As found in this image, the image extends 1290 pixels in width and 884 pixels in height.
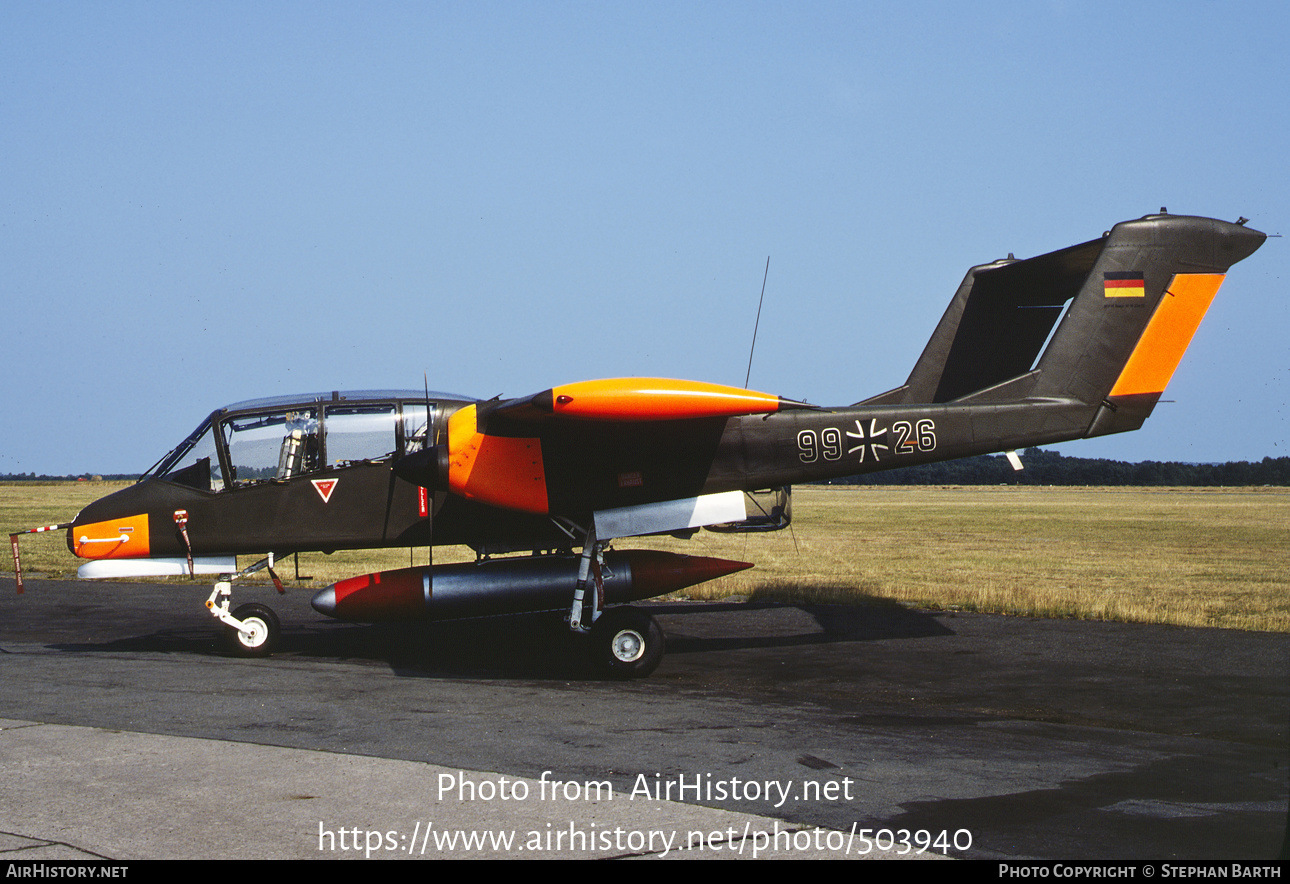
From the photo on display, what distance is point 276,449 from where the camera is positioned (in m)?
13.2

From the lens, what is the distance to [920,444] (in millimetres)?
12586

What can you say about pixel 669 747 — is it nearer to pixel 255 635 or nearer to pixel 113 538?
pixel 255 635

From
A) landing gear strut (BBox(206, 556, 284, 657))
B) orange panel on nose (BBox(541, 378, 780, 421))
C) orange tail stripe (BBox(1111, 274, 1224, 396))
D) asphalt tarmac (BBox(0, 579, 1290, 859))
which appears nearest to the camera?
asphalt tarmac (BBox(0, 579, 1290, 859))

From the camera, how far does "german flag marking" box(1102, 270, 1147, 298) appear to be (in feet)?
44.0

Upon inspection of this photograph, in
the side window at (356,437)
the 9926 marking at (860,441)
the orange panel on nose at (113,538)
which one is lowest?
the orange panel on nose at (113,538)

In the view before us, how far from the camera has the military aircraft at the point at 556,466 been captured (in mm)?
12141

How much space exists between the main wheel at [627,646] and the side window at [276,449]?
425 centimetres

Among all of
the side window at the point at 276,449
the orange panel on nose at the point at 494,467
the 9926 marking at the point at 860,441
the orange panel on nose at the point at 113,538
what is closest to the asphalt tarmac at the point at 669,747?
the orange panel on nose at the point at 113,538

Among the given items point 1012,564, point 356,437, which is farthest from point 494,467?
point 1012,564

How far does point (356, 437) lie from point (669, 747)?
6.78m

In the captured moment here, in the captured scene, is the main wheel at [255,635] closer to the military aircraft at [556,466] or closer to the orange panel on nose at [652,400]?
the military aircraft at [556,466]

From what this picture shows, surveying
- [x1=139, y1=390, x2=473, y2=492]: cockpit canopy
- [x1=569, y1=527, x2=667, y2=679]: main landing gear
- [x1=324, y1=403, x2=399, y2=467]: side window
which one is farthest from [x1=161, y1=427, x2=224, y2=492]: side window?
[x1=569, y1=527, x2=667, y2=679]: main landing gear

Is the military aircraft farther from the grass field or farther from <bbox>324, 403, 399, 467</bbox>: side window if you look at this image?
the grass field

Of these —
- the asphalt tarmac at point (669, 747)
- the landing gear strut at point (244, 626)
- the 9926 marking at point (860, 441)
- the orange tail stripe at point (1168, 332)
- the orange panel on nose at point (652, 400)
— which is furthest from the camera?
the orange tail stripe at point (1168, 332)
